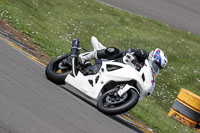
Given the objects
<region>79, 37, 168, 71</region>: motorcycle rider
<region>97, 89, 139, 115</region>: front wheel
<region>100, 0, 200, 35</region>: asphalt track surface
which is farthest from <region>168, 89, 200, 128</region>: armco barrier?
<region>100, 0, 200, 35</region>: asphalt track surface

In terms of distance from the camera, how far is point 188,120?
11.1 metres

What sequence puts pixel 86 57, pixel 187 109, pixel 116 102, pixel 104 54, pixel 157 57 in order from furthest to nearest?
pixel 187 109 < pixel 86 57 < pixel 104 54 < pixel 157 57 < pixel 116 102

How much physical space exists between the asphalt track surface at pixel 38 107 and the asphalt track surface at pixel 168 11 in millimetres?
12022

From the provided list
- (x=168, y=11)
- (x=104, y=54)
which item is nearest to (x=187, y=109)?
(x=104, y=54)

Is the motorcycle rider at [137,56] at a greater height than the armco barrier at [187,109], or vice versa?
the motorcycle rider at [137,56]

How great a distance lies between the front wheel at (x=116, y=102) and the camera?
6.80m

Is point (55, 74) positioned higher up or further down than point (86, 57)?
further down

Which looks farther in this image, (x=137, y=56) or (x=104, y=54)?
(x=104, y=54)

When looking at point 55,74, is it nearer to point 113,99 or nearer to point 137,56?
point 113,99

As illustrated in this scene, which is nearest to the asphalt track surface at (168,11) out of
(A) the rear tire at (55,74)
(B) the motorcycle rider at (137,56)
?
(A) the rear tire at (55,74)

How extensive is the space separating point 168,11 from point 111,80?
559 inches

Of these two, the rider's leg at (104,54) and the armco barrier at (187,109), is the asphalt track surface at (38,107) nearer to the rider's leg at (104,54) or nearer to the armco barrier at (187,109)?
the rider's leg at (104,54)

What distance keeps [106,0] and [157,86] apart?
26.9 ft

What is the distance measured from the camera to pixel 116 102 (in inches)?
278
